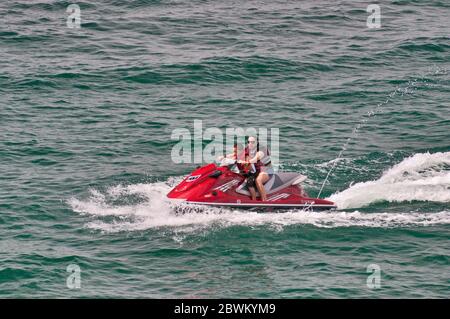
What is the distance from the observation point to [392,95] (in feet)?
151

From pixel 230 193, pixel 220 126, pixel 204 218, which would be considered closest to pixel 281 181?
pixel 230 193

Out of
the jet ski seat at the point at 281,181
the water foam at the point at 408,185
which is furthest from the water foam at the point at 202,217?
the jet ski seat at the point at 281,181

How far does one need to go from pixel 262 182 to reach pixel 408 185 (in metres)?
6.12

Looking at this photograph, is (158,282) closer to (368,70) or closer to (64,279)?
(64,279)

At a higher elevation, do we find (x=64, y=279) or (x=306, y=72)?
(x=306, y=72)

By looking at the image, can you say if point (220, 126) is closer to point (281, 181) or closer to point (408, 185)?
point (281, 181)

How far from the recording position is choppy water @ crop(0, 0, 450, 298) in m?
28.3

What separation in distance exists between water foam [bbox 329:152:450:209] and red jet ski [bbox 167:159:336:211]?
1.48 meters

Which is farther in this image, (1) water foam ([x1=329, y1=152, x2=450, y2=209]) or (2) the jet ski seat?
(1) water foam ([x1=329, y1=152, x2=450, y2=209])

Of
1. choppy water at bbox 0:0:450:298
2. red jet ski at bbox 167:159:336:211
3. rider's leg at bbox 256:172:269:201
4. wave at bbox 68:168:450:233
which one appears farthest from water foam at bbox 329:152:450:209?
rider's leg at bbox 256:172:269:201

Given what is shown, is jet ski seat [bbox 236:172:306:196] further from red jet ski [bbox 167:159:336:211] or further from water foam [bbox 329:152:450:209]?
water foam [bbox 329:152:450:209]

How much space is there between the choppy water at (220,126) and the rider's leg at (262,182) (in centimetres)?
77

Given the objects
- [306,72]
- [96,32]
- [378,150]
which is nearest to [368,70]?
[306,72]
